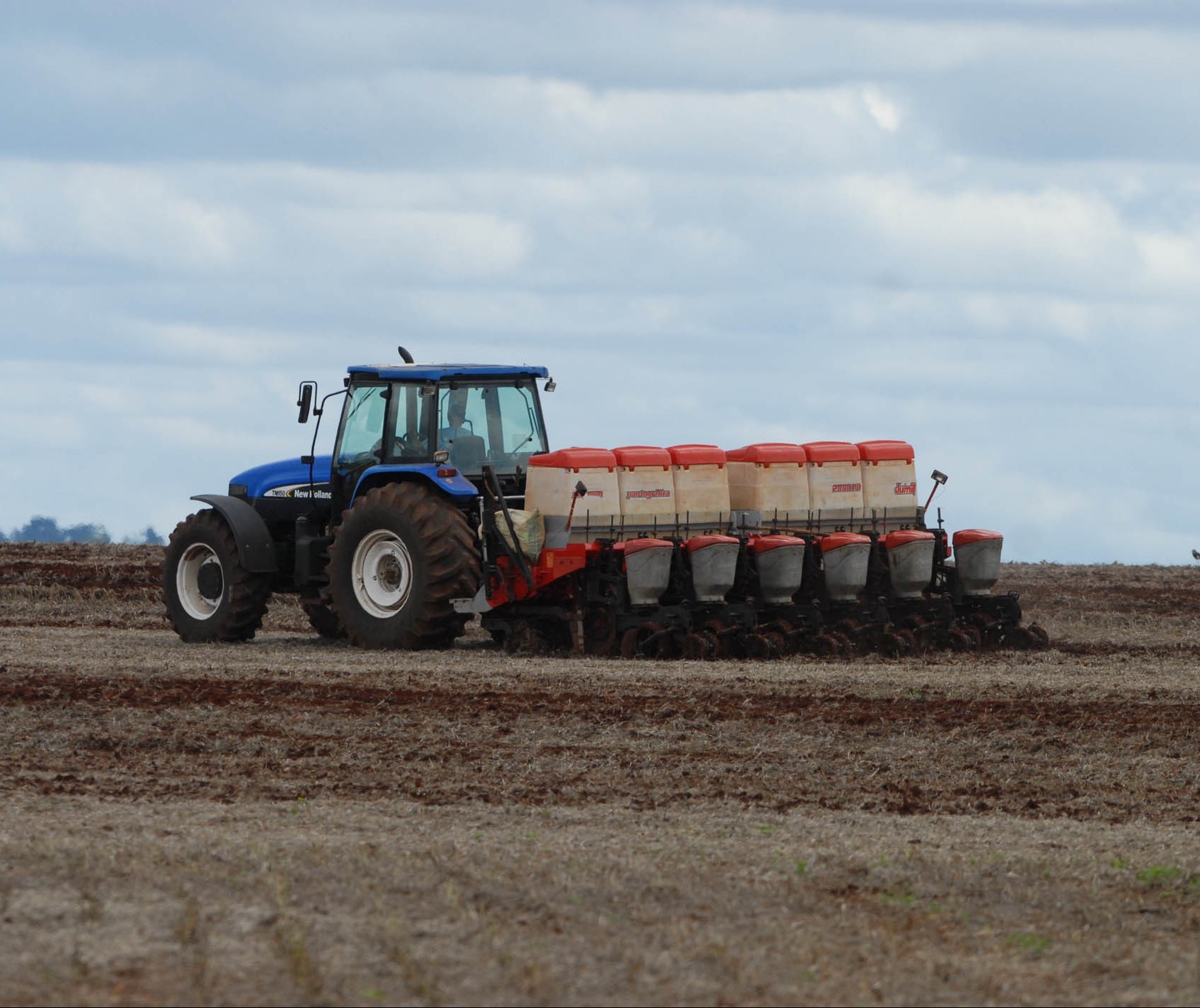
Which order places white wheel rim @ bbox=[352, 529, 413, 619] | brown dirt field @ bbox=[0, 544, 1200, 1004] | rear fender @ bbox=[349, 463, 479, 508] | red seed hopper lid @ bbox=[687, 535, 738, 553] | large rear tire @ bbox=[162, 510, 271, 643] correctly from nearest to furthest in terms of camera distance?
brown dirt field @ bbox=[0, 544, 1200, 1004]
red seed hopper lid @ bbox=[687, 535, 738, 553]
rear fender @ bbox=[349, 463, 479, 508]
white wheel rim @ bbox=[352, 529, 413, 619]
large rear tire @ bbox=[162, 510, 271, 643]

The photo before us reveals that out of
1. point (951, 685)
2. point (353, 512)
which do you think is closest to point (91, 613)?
point (353, 512)

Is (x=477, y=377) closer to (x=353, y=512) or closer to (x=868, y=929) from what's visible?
(x=353, y=512)

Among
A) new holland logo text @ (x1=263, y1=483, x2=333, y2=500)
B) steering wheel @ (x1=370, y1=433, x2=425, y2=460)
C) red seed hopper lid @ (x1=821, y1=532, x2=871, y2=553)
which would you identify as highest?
steering wheel @ (x1=370, y1=433, x2=425, y2=460)

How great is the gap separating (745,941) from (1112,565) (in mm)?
26566

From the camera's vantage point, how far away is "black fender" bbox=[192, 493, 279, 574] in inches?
721

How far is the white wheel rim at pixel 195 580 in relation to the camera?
1897 cm

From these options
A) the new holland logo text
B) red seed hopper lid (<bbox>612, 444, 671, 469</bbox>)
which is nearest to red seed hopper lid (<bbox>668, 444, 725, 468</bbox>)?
red seed hopper lid (<bbox>612, 444, 671, 469</bbox>)

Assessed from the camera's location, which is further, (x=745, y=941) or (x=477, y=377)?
(x=477, y=377)

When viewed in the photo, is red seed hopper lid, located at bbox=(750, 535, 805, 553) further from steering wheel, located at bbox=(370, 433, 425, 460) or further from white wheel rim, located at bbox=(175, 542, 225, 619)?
white wheel rim, located at bbox=(175, 542, 225, 619)

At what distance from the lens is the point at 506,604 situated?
1758cm

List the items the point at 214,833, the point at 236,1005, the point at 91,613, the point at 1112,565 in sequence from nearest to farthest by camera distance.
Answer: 1. the point at 236,1005
2. the point at 214,833
3. the point at 91,613
4. the point at 1112,565

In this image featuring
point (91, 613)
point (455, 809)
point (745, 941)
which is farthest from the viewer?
point (91, 613)

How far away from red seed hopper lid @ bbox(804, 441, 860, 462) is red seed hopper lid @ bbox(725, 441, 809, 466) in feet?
0.25

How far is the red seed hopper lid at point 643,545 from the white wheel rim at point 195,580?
4646mm
